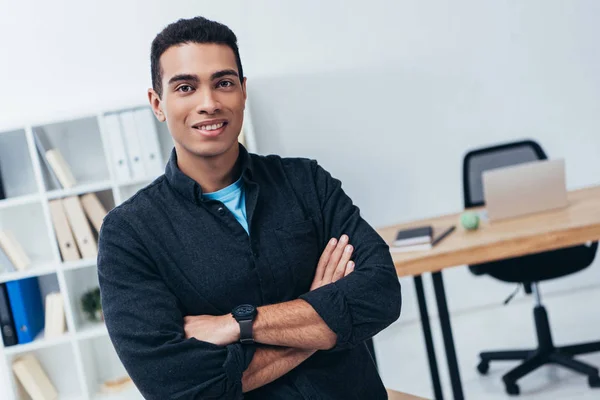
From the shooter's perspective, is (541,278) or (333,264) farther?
(541,278)

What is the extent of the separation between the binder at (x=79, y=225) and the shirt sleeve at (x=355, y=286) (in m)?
2.29

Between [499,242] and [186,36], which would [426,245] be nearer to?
[499,242]

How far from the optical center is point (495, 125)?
445 centimetres

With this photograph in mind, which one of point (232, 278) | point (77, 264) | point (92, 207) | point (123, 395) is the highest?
point (232, 278)

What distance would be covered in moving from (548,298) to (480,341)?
2.40ft

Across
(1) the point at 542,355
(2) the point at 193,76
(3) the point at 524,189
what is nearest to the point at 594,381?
(1) the point at 542,355

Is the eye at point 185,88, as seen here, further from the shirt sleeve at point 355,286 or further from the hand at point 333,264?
the hand at point 333,264

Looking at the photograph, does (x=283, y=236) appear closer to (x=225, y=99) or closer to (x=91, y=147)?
(x=225, y=99)

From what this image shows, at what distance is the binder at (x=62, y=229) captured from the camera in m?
3.78

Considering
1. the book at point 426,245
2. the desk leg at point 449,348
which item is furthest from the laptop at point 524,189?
the desk leg at point 449,348

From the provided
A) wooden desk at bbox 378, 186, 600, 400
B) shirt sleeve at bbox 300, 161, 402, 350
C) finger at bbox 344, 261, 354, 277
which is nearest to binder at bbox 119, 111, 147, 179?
wooden desk at bbox 378, 186, 600, 400

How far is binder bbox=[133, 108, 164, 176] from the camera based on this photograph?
12.5ft

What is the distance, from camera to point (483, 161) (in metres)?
3.64

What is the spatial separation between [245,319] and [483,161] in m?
2.36
